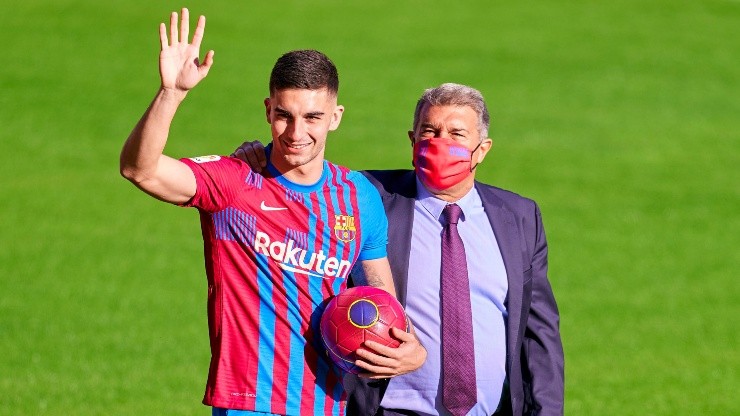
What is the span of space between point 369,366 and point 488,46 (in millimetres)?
21098

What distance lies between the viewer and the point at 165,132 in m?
4.95

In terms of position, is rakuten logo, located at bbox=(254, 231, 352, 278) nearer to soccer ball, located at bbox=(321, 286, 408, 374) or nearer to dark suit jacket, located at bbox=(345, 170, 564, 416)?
soccer ball, located at bbox=(321, 286, 408, 374)

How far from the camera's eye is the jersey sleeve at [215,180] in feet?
17.4

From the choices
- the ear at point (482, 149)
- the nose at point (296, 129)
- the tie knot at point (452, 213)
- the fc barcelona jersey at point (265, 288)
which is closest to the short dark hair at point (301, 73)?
the nose at point (296, 129)

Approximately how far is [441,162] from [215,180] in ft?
4.55

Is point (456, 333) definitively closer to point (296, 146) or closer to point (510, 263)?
point (510, 263)

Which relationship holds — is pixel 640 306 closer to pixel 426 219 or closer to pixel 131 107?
pixel 426 219

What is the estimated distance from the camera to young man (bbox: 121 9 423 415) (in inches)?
214

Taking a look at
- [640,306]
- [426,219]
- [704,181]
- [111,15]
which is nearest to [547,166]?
[704,181]

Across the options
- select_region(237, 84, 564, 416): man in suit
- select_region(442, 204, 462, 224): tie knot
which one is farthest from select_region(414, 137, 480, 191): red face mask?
select_region(442, 204, 462, 224): tie knot

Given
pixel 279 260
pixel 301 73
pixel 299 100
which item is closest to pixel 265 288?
pixel 279 260

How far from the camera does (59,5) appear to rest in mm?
26828

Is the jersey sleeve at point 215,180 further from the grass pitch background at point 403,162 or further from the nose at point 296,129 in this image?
the grass pitch background at point 403,162

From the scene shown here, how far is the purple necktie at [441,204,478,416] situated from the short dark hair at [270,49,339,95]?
1187 millimetres
